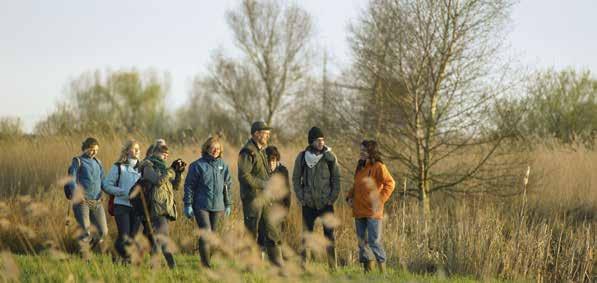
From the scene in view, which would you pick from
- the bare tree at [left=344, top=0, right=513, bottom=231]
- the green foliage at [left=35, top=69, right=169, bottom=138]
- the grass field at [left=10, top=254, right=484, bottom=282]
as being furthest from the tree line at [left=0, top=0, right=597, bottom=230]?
the green foliage at [left=35, top=69, right=169, bottom=138]

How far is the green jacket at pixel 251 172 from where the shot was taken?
26.2 ft

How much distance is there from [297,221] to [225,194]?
3.49m

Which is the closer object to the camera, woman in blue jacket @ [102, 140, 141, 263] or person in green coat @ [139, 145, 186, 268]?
person in green coat @ [139, 145, 186, 268]

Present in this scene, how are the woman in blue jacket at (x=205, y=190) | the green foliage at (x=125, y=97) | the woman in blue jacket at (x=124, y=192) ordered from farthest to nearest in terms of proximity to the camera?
the green foliage at (x=125, y=97) → the woman in blue jacket at (x=124, y=192) → the woman in blue jacket at (x=205, y=190)

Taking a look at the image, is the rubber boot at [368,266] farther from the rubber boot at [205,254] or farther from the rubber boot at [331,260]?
the rubber boot at [205,254]

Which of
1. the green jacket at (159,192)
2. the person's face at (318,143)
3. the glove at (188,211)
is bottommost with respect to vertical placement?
the glove at (188,211)

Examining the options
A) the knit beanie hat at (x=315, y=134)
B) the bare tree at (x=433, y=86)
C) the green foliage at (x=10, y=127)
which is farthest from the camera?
the green foliage at (x=10, y=127)

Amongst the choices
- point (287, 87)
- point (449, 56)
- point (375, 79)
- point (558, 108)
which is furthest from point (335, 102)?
point (287, 87)

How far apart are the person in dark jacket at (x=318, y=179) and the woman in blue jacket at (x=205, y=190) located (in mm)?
966

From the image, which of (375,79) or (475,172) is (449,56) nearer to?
(375,79)

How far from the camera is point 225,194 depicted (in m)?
8.27

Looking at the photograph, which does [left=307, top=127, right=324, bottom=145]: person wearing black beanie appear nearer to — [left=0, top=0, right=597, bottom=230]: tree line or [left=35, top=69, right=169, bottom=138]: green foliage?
[left=0, top=0, right=597, bottom=230]: tree line

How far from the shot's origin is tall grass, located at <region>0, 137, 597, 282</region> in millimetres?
8789

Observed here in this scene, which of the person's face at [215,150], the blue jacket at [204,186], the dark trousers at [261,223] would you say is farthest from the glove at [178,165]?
the dark trousers at [261,223]
